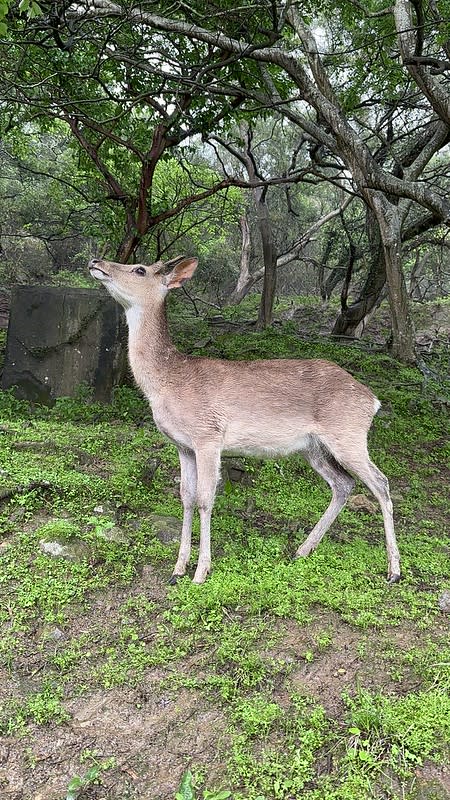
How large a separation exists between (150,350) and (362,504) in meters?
2.72

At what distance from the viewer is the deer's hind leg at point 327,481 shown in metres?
4.79

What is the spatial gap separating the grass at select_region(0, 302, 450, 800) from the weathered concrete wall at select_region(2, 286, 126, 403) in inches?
75.4

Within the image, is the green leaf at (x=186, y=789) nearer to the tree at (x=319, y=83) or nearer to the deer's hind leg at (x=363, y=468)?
the deer's hind leg at (x=363, y=468)

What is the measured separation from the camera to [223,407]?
4.52 meters

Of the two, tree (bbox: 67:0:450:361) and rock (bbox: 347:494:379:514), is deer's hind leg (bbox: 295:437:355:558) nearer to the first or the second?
rock (bbox: 347:494:379:514)

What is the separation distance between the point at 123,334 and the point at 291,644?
5756 millimetres

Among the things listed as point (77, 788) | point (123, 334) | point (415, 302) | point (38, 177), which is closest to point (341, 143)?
point (123, 334)

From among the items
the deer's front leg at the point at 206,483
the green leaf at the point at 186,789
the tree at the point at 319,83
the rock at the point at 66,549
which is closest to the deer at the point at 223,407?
the deer's front leg at the point at 206,483

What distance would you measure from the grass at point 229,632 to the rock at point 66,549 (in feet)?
0.05

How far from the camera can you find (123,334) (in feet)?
27.8

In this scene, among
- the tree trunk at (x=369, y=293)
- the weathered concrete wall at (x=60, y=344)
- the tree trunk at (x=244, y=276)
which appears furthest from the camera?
the tree trunk at (x=244, y=276)

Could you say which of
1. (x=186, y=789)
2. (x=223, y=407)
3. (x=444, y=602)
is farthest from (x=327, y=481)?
(x=186, y=789)

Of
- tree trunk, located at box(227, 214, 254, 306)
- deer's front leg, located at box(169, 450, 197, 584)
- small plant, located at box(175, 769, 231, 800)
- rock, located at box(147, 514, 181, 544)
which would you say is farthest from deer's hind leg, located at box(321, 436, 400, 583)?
tree trunk, located at box(227, 214, 254, 306)

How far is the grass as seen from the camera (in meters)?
2.71
